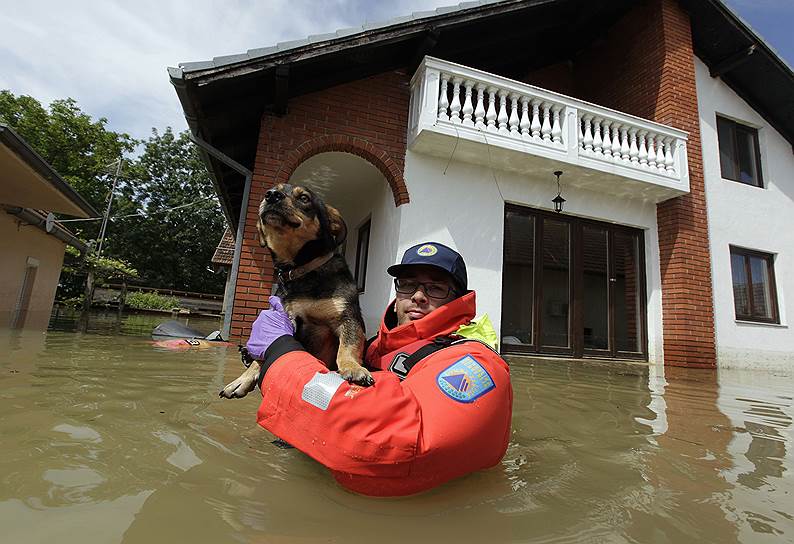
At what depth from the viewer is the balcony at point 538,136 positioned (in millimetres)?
6641

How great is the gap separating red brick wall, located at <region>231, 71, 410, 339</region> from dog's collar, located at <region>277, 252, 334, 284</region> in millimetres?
3982

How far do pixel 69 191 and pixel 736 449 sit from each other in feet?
31.6

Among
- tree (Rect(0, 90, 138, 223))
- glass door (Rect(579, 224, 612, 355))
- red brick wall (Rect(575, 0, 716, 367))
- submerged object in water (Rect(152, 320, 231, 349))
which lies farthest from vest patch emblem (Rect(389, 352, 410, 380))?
tree (Rect(0, 90, 138, 223))

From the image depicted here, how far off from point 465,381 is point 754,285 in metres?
10.3

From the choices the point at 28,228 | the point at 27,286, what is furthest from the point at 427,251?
the point at 27,286

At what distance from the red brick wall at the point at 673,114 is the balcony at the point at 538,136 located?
0.59 metres

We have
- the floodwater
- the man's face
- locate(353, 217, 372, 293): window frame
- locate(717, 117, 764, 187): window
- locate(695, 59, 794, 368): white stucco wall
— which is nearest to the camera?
the floodwater

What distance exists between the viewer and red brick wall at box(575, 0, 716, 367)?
763cm

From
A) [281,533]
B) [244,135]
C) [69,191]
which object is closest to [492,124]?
[244,135]

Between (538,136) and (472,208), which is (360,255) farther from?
(538,136)

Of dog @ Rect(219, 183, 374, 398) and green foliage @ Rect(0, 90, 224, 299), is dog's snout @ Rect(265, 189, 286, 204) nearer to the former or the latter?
dog @ Rect(219, 183, 374, 398)

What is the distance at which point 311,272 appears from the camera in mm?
2363

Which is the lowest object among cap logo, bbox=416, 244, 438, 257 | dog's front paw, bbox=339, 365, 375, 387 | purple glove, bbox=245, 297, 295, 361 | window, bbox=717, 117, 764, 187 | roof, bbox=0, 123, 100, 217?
dog's front paw, bbox=339, 365, 375, 387

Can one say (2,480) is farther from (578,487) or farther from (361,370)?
(578,487)
